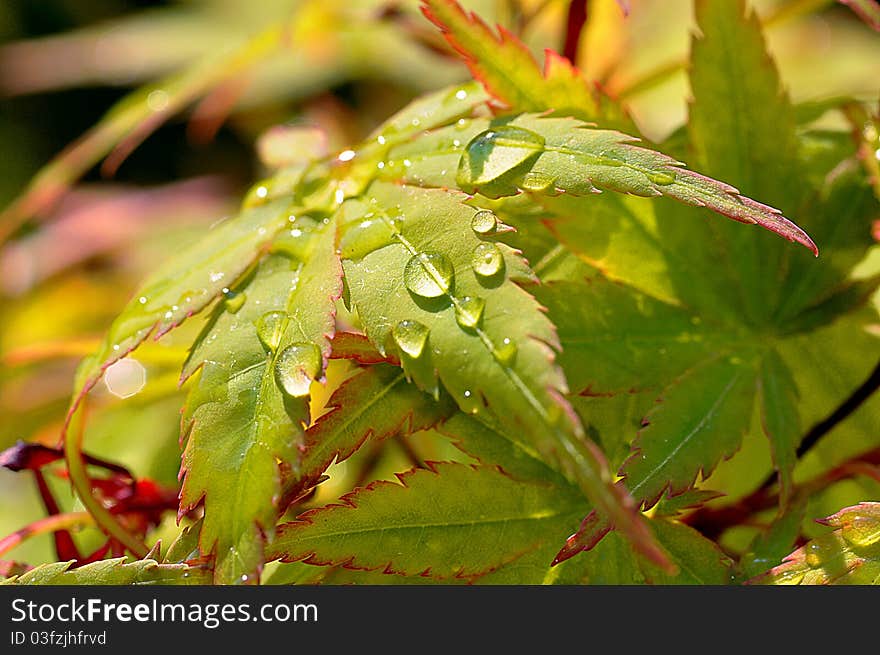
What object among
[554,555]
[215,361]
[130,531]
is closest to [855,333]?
[554,555]

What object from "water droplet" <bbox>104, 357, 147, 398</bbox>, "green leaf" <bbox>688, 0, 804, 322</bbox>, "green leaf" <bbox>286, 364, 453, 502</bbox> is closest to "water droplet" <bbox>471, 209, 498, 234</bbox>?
"green leaf" <bbox>286, 364, 453, 502</bbox>

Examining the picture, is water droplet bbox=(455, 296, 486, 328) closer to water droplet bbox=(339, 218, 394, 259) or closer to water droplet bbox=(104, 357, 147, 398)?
water droplet bbox=(339, 218, 394, 259)

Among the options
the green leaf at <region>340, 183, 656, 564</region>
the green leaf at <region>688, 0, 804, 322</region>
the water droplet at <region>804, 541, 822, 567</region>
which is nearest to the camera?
the green leaf at <region>340, 183, 656, 564</region>

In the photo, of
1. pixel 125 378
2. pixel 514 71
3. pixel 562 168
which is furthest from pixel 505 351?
pixel 125 378

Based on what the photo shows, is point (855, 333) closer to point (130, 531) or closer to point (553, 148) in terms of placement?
point (553, 148)

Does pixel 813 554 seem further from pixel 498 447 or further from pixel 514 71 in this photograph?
pixel 514 71

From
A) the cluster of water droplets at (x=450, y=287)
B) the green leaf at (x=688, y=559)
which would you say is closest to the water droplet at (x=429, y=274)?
the cluster of water droplets at (x=450, y=287)
